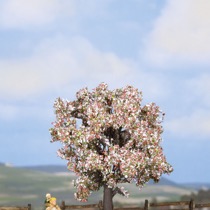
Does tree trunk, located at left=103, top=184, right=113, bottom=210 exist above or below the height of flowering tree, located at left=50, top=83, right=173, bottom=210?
below

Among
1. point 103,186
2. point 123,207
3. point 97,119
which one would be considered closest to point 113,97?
point 97,119

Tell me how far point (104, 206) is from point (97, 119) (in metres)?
4.28

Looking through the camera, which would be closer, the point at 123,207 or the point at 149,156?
the point at 149,156

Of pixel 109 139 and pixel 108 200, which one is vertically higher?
pixel 109 139

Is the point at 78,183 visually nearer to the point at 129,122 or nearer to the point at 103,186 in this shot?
the point at 103,186

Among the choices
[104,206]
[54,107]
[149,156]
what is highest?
[54,107]

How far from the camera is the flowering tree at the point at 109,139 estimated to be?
30.6 metres

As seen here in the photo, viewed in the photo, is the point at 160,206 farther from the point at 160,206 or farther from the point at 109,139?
the point at 109,139

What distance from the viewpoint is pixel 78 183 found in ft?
104

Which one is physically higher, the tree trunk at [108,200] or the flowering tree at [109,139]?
the flowering tree at [109,139]

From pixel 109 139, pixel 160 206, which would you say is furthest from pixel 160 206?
pixel 109 139

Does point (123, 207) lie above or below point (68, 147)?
below

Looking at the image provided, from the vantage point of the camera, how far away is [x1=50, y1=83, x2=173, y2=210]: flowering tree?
30.6m

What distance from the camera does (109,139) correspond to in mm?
31438
